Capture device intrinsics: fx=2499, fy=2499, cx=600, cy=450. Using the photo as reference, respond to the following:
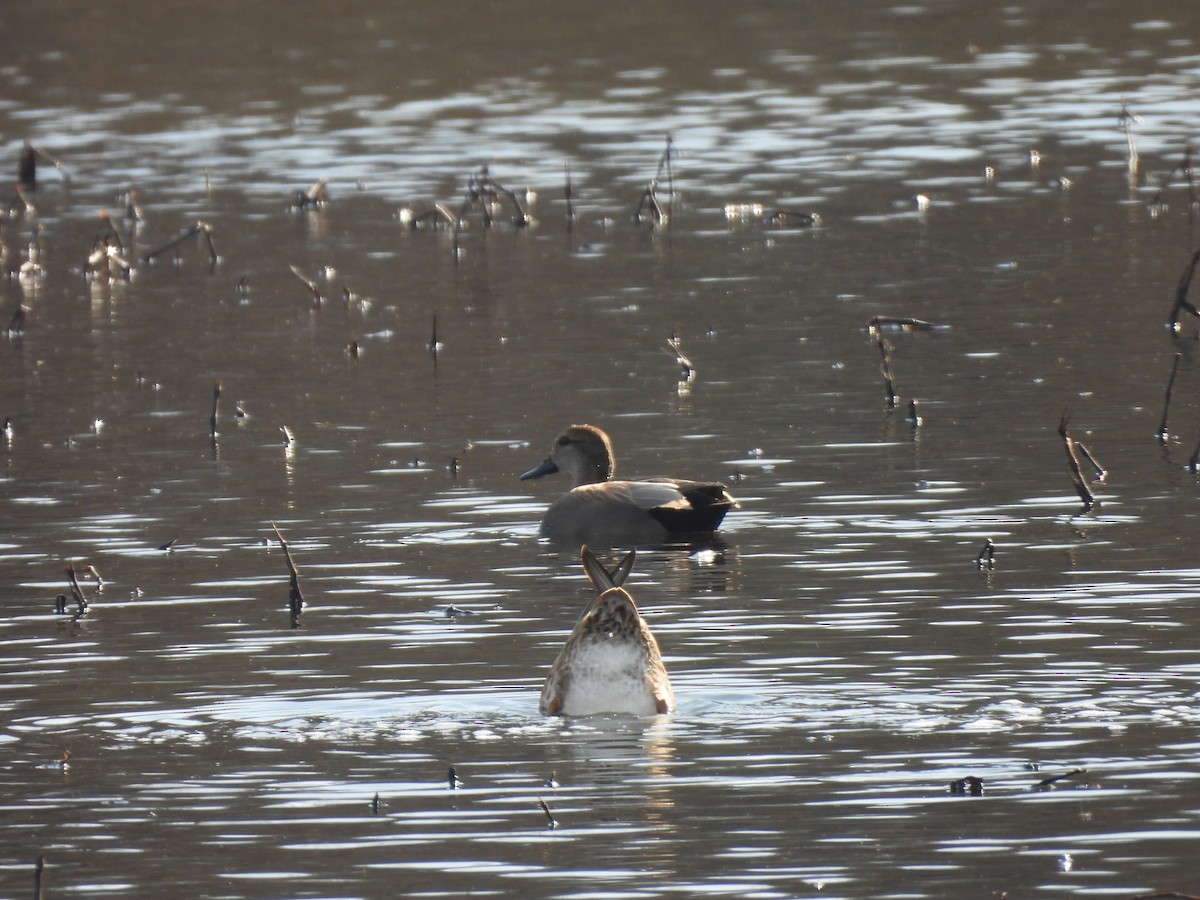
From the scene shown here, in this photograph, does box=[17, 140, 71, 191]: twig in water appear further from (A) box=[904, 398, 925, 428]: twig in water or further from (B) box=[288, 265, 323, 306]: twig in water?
(A) box=[904, 398, 925, 428]: twig in water

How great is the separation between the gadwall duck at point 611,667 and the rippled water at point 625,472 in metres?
0.13

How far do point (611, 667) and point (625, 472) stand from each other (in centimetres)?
685

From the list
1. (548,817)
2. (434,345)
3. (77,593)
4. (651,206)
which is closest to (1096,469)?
(77,593)

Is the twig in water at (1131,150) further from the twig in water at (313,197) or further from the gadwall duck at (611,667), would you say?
the gadwall duck at (611,667)

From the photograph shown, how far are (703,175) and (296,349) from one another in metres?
10.8

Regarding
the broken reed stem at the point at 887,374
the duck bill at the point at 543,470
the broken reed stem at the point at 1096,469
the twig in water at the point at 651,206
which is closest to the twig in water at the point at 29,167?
the twig in water at the point at 651,206

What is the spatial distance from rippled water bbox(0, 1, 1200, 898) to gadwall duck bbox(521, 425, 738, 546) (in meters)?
0.26

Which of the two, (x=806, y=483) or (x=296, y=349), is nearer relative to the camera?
(x=806, y=483)

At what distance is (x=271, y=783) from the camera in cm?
965

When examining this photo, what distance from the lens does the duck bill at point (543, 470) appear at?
54.9 ft

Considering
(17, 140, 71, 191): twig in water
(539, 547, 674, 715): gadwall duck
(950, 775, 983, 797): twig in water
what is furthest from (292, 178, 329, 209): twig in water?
(950, 775, 983, 797): twig in water

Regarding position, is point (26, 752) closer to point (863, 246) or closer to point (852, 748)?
point (852, 748)

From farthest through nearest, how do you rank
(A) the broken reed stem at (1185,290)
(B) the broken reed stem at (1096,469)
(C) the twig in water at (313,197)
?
(C) the twig in water at (313,197) < (A) the broken reed stem at (1185,290) < (B) the broken reed stem at (1096,469)

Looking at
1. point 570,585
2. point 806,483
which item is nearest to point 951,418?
point 806,483
